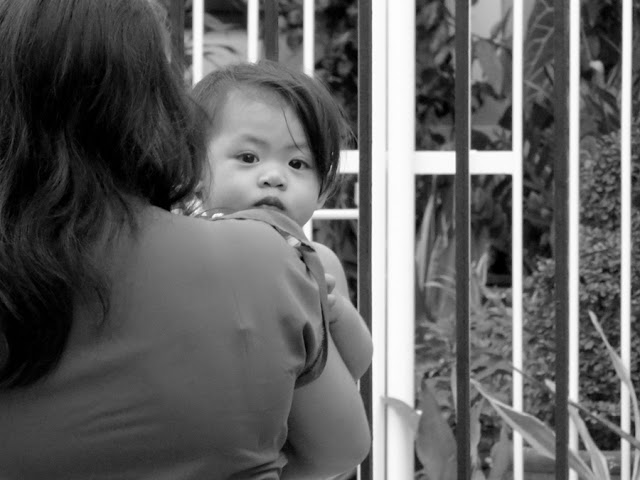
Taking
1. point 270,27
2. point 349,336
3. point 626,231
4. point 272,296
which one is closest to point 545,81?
point 626,231

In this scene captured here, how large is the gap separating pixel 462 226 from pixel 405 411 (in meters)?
0.51

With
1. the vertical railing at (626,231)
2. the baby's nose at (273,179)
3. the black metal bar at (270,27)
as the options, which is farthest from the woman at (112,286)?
the vertical railing at (626,231)

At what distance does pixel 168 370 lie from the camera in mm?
1116

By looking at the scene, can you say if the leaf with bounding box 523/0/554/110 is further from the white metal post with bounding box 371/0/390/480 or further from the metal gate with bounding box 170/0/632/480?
the white metal post with bounding box 371/0/390/480

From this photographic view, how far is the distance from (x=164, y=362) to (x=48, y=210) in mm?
176

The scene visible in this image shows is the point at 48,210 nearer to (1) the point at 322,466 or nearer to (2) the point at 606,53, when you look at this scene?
(1) the point at 322,466

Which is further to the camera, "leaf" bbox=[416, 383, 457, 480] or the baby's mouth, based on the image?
"leaf" bbox=[416, 383, 457, 480]

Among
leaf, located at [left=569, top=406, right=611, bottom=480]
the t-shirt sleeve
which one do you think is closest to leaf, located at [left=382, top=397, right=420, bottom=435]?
leaf, located at [left=569, top=406, right=611, bottom=480]

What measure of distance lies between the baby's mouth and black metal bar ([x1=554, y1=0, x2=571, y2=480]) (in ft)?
2.40

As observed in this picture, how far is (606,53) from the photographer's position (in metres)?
4.39

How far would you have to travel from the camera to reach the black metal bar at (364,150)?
212cm

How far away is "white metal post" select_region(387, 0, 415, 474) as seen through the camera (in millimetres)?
2492

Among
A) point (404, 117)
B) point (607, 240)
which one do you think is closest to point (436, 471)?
point (404, 117)

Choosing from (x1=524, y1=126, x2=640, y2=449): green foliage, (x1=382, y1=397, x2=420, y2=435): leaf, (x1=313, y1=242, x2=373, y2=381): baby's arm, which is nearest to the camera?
(x1=313, y1=242, x2=373, y2=381): baby's arm
